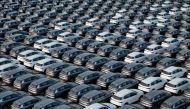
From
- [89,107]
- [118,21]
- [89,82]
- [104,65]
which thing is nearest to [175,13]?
[118,21]

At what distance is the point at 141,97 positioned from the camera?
80.3 ft

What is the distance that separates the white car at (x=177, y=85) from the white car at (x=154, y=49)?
310 inches

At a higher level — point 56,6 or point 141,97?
point 56,6

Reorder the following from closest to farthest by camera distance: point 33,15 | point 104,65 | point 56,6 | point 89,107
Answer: point 89,107 → point 104,65 → point 33,15 → point 56,6

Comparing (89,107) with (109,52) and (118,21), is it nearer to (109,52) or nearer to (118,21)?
(109,52)

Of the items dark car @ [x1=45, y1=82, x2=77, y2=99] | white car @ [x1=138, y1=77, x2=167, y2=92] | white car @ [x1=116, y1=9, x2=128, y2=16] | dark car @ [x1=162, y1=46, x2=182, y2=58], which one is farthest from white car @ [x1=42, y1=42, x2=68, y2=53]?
white car @ [x1=116, y1=9, x2=128, y2=16]

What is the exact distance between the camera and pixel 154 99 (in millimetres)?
23141

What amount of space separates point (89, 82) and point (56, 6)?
28.4 metres

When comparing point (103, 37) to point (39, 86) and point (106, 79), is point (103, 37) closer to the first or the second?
point (106, 79)

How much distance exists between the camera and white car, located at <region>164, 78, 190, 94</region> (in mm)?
25188

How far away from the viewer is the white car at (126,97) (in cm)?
2328

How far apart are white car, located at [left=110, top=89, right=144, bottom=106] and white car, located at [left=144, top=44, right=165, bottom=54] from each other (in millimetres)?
9553

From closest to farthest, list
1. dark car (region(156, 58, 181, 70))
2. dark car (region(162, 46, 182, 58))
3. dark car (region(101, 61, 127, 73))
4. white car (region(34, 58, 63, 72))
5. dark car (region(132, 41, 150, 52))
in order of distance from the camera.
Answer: dark car (region(101, 61, 127, 73))
dark car (region(156, 58, 181, 70))
white car (region(34, 58, 63, 72))
dark car (region(162, 46, 182, 58))
dark car (region(132, 41, 150, 52))

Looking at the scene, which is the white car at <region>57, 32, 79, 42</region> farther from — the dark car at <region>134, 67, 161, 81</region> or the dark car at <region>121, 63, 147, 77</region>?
the dark car at <region>134, 67, 161, 81</region>
